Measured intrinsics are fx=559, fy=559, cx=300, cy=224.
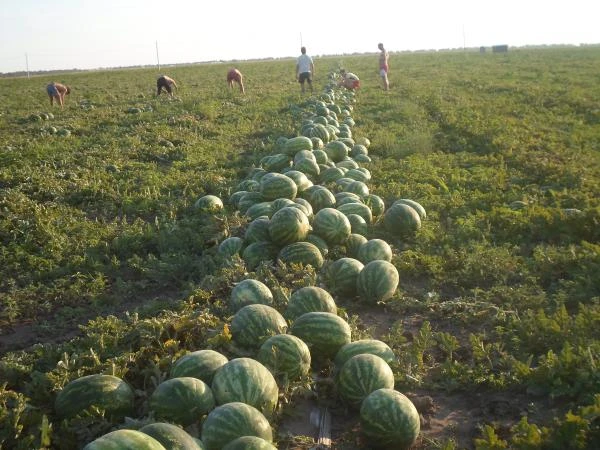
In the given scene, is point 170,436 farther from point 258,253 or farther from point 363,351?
point 258,253

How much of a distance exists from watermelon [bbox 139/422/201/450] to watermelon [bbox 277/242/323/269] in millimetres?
2463

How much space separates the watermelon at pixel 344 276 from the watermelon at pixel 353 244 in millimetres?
541

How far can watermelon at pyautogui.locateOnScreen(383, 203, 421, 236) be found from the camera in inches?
239

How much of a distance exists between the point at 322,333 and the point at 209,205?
3.61m

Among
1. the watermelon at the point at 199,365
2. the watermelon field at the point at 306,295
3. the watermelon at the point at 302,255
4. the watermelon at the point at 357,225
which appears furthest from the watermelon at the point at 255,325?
the watermelon at the point at 357,225

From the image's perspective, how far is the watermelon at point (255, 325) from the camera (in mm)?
3672

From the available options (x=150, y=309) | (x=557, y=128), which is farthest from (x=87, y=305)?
(x=557, y=128)

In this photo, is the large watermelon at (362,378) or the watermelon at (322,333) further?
the watermelon at (322,333)

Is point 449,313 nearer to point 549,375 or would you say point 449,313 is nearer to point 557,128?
point 549,375

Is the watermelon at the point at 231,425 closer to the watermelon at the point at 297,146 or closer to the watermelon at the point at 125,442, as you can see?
the watermelon at the point at 125,442

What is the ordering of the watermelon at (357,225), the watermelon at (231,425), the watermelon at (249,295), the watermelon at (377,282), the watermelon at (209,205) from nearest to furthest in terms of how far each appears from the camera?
the watermelon at (231,425) → the watermelon at (249,295) → the watermelon at (377,282) → the watermelon at (357,225) → the watermelon at (209,205)

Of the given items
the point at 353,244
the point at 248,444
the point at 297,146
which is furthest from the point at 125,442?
the point at 297,146

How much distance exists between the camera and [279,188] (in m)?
6.34

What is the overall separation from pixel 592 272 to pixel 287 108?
12.3 metres
